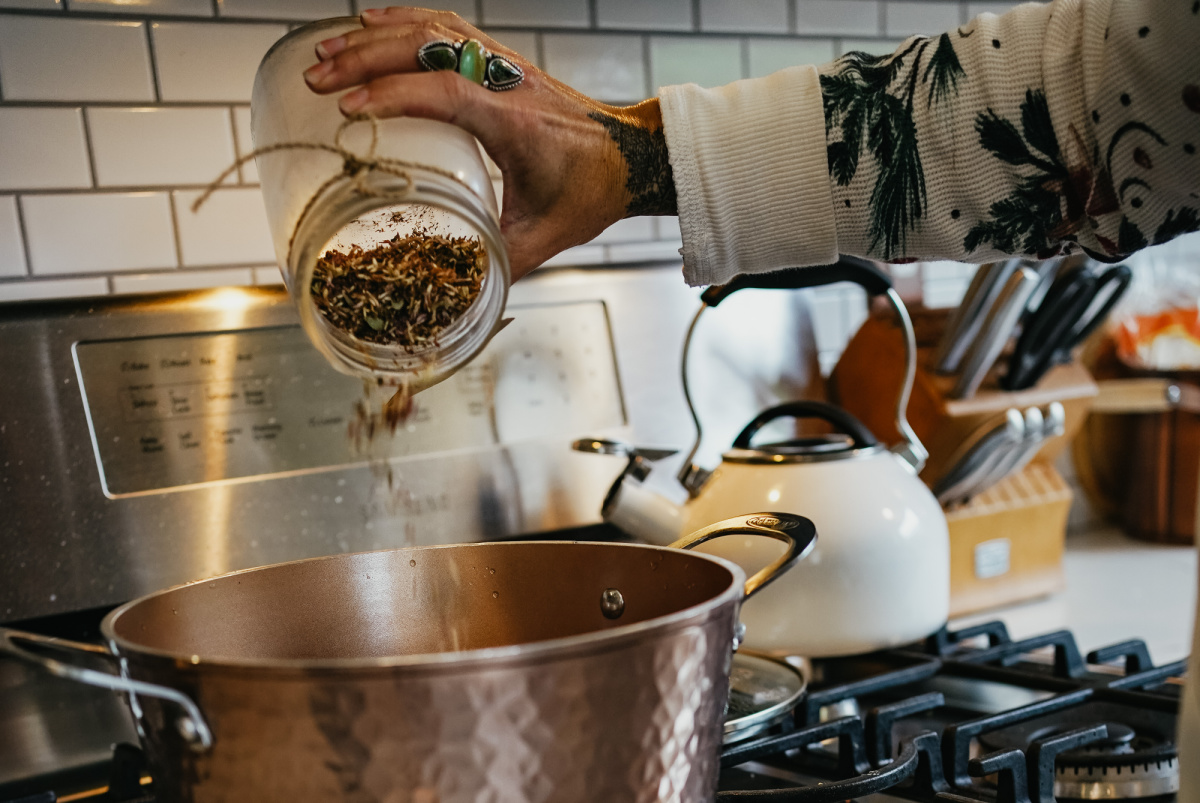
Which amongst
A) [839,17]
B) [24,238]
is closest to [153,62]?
[24,238]

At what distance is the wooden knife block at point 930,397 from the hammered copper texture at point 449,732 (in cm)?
65

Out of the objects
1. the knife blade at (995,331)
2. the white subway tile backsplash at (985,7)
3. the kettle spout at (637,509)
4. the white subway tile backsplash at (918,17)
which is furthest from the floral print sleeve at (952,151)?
the white subway tile backsplash at (985,7)

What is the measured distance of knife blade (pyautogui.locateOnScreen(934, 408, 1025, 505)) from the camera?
960 mm

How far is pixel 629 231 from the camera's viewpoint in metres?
1.08

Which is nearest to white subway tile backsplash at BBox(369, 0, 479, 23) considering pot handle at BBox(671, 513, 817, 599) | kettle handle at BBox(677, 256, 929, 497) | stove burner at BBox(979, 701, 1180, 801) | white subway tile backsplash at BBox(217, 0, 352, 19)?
white subway tile backsplash at BBox(217, 0, 352, 19)

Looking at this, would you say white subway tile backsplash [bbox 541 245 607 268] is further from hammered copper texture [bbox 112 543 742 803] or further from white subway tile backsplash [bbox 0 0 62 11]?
hammered copper texture [bbox 112 543 742 803]

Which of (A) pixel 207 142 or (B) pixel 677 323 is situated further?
(B) pixel 677 323

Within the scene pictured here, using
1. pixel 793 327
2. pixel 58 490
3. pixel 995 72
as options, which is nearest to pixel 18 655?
pixel 58 490

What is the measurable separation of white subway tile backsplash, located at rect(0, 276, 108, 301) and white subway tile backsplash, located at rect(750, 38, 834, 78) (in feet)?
2.13

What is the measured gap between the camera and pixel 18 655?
1.29 ft

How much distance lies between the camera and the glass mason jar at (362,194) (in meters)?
0.45

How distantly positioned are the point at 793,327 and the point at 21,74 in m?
0.71

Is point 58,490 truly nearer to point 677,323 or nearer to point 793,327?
point 677,323

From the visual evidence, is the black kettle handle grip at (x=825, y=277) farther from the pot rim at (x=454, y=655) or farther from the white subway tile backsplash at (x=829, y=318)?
the pot rim at (x=454, y=655)
